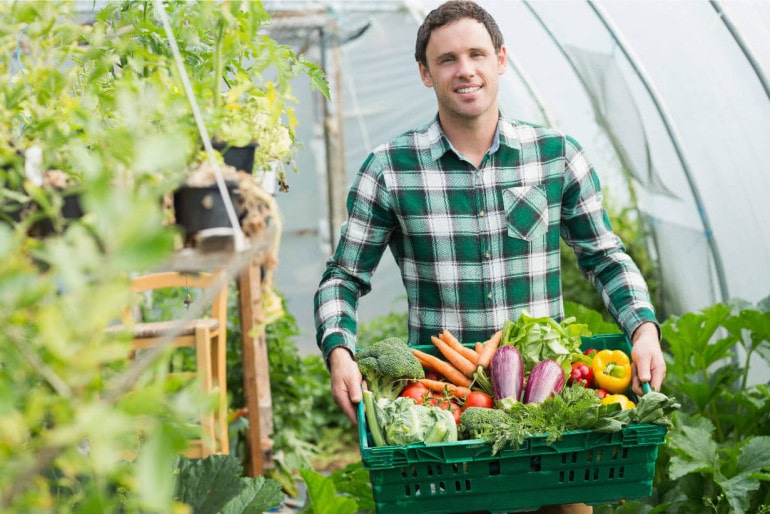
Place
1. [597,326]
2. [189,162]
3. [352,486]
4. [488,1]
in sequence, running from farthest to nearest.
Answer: [488,1], [597,326], [352,486], [189,162]

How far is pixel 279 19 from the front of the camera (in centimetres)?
799

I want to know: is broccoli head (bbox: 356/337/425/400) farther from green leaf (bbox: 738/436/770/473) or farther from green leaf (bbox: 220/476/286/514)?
green leaf (bbox: 738/436/770/473)

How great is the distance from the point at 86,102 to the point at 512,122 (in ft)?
6.13

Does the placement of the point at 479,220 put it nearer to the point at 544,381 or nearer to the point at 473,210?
the point at 473,210

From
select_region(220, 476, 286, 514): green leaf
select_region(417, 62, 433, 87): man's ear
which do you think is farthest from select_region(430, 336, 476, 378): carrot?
select_region(417, 62, 433, 87): man's ear

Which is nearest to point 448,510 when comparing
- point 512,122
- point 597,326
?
point 512,122

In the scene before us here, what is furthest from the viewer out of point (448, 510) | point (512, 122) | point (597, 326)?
point (597, 326)

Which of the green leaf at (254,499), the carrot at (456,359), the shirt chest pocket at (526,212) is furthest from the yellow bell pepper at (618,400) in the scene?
the green leaf at (254,499)

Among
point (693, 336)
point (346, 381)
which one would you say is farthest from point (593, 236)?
point (693, 336)

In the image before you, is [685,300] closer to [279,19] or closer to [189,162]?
[279,19]

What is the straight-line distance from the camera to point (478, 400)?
233cm

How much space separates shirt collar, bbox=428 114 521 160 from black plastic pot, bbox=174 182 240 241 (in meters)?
1.69

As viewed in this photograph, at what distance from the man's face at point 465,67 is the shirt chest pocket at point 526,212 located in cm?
29

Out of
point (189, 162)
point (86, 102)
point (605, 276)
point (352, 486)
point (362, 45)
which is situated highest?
point (362, 45)
